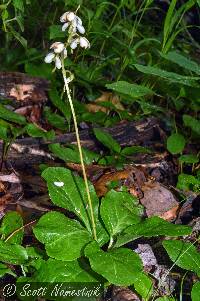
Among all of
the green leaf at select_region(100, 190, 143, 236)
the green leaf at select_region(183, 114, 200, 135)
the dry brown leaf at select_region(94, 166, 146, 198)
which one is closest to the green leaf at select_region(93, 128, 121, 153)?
the dry brown leaf at select_region(94, 166, 146, 198)

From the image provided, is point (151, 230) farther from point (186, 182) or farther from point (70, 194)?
point (186, 182)

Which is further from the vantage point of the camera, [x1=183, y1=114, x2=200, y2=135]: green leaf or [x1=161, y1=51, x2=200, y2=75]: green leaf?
[x1=183, y1=114, x2=200, y2=135]: green leaf

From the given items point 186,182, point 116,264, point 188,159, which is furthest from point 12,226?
point 188,159

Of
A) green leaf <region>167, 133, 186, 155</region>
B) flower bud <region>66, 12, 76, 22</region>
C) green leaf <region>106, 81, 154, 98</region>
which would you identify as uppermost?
flower bud <region>66, 12, 76, 22</region>

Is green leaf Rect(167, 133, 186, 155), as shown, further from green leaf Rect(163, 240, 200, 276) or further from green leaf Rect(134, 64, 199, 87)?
green leaf Rect(163, 240, 200, 276)

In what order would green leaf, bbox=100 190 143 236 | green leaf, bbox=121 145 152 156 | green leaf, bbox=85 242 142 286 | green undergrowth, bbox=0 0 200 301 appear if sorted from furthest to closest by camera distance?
1. green leaf, bbox=121 145 152 156
2. green leaf, bbox=100 190 143 236
3. green undergrowth, bbox=0 0 200 301
4. green leaf, bbox=85 242 142 286

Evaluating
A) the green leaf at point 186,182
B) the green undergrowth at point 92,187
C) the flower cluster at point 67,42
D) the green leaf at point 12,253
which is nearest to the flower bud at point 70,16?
the flower cluster at point 67,42
